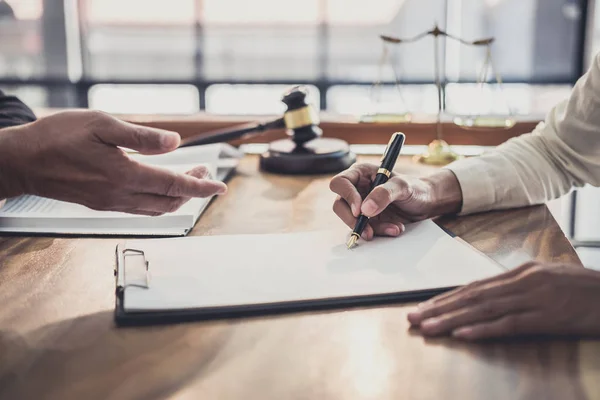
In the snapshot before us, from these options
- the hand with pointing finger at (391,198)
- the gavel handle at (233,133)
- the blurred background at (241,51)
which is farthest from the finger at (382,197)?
the blurred background at (241,51)

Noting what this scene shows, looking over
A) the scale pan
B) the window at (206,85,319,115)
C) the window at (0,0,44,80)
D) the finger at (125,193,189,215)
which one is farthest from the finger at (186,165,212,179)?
the window at (0,0,44,80)

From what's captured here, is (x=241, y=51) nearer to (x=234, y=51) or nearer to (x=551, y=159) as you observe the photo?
(x=234, y=51)

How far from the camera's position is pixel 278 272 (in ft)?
2.69

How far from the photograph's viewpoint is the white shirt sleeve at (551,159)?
Answer: 3.95ft

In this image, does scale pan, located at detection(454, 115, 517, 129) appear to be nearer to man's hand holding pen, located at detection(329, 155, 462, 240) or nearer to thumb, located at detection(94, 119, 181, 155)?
man's hand holding pen, located at detection(329, 155, 462, 240)

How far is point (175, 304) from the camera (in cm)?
72

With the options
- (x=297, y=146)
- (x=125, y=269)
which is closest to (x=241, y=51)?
(x=297, y=146)

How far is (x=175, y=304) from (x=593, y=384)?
0.42m

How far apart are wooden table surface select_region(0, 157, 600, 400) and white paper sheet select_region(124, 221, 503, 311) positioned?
0.04 m

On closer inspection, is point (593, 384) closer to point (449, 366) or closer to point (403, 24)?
point (449, 366)

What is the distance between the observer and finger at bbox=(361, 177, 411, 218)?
95 cm

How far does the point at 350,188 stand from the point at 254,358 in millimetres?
458

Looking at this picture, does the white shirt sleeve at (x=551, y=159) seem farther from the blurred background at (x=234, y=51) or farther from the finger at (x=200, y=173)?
the blurred background at (x=234, y=51)

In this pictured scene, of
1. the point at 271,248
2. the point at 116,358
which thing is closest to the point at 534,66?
the point at 271,248
